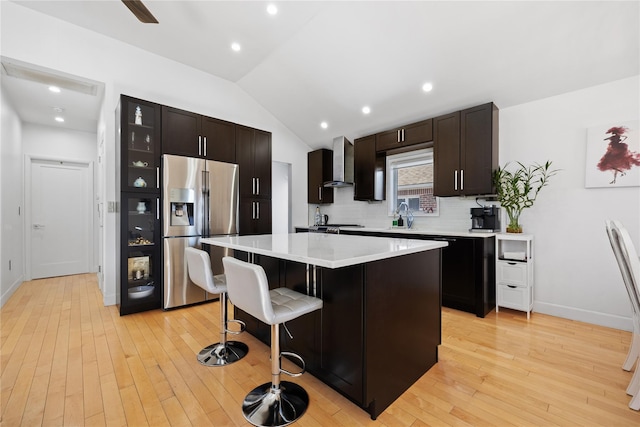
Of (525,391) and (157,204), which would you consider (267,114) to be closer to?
(157,204)

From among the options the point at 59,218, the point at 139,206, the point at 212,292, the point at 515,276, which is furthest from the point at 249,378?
the point at 59,218

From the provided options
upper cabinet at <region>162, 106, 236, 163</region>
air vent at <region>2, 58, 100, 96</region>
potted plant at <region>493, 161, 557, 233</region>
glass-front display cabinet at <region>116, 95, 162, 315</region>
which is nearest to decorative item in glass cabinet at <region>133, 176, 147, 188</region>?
glass-front display cabinet at <region>116, 95, 162, 315</region>

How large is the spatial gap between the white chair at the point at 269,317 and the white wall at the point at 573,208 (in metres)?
3.04

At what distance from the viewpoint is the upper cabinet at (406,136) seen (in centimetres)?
381

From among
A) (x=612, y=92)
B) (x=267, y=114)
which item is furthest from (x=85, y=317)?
(x=612, y=92)

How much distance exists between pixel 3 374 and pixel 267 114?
464cm

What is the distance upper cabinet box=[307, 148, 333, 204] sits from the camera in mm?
5543

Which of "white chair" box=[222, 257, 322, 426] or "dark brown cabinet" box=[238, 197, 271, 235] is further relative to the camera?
"dark brown cabinet" box=[238, 197, 271, 235]

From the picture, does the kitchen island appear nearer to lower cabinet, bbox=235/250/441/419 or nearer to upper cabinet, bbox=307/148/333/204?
lower cabinet, bbox=235/250/441/419

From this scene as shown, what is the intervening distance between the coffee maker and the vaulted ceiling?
4.29 feet

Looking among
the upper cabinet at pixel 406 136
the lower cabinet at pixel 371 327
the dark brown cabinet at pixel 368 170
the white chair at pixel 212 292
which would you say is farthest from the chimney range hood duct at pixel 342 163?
the white chair at pixel 212 292

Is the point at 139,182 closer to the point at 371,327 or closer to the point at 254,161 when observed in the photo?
the point at 254,161

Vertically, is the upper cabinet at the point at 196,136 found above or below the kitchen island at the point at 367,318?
above

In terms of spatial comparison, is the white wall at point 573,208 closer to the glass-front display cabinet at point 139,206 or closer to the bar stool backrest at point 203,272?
the bar stool backrest at point 203,272
